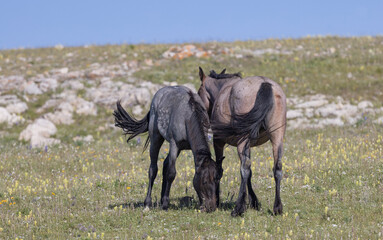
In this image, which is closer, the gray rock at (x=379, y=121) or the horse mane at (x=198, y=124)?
the horse mane at (x=198, y=124)

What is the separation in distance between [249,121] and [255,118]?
0.42 feet

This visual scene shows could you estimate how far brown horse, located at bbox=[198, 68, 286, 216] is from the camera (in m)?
8.78

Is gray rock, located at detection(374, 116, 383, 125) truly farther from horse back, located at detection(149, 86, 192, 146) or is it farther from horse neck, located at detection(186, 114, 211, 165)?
horse neck, located at detection(186, 114, 211, 165)

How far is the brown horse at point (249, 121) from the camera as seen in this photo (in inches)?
346

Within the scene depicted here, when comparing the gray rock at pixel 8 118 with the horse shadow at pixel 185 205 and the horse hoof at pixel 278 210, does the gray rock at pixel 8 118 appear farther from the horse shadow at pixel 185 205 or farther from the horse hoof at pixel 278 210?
the horse hoof at pixel 278 210

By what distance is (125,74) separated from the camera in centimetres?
2820

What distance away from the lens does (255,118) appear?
8.77 m

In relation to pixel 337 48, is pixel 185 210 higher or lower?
lower

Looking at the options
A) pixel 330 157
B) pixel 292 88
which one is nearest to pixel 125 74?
pixel 292 88

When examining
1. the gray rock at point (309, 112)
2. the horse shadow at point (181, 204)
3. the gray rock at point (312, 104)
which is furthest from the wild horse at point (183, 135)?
the gray rock at point (312, 104)

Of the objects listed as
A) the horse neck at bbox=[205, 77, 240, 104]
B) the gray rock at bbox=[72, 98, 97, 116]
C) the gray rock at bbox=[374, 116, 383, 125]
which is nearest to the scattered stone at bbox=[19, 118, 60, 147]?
the gray rock at bbox=[72, 98, 97, 116]

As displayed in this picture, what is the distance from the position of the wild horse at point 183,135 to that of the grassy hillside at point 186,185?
51 centimetres

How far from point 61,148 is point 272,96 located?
11.4 meters

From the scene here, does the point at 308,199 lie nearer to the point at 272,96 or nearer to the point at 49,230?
the point at 272,96
